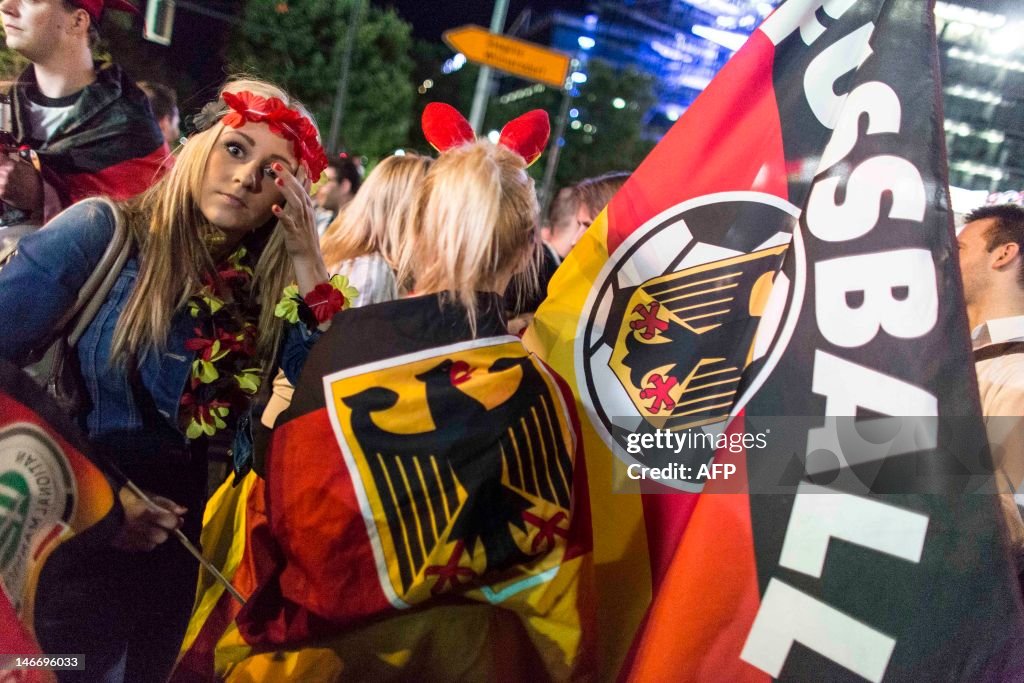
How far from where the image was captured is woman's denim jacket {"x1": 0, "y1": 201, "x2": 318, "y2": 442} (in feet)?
4.53

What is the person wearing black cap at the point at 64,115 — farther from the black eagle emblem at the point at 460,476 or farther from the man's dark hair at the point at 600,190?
the man's dark hair at the point at 600,190

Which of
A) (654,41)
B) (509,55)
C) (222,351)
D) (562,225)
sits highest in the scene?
(654,41)

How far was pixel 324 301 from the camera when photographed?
68.1 inches

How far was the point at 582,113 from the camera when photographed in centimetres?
3475

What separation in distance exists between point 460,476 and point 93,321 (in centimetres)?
84

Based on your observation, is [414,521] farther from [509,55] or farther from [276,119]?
[509,55]


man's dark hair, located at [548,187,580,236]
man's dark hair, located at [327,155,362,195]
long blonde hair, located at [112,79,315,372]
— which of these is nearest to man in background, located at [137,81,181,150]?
long blonde hair, located at [112,79,315,372]

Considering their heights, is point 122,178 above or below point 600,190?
below

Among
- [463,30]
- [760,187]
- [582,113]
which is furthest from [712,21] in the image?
[760,187]

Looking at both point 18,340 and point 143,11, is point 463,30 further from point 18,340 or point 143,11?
point 18,340

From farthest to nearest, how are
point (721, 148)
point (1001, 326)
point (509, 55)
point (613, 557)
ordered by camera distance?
1. point (509, 55)
2. point (1001, 326)
3. point (721, 148)
4. point (613, 557)

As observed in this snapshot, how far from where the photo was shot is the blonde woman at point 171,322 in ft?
4.66

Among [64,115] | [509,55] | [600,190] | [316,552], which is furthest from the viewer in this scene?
[509,55]

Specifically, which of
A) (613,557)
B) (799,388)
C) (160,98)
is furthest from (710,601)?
(160,98)
